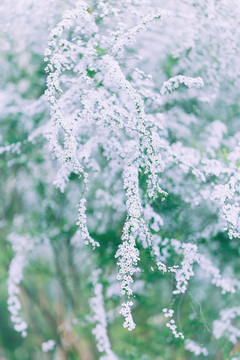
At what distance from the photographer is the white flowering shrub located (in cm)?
120

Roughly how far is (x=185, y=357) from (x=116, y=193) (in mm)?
909

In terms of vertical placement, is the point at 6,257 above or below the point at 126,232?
below

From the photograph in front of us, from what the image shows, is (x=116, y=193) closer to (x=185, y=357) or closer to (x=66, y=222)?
(x=66, y=222)

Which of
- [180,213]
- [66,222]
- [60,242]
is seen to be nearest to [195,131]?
[180,213]

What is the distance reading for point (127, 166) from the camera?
1.13 m

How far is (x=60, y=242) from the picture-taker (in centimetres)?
174

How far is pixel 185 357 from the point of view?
1.83 meters

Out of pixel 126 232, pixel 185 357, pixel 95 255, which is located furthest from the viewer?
pixel 185 357

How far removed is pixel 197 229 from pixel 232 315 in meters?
0.35

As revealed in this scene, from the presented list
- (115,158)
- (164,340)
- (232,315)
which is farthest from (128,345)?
(115,158)

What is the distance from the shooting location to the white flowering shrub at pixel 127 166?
120cm

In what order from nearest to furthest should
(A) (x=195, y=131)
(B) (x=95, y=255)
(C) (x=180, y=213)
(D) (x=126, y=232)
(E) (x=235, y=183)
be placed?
(D) (x=126, y=232) → (E) (x=235, y=183) → (C) (x=180, y=213) → (A) (x=195, y=131) → (B) (x=95, y=255)

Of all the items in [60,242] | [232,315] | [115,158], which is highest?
[115,158]

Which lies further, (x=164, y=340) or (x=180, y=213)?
(x=164, y=340)
